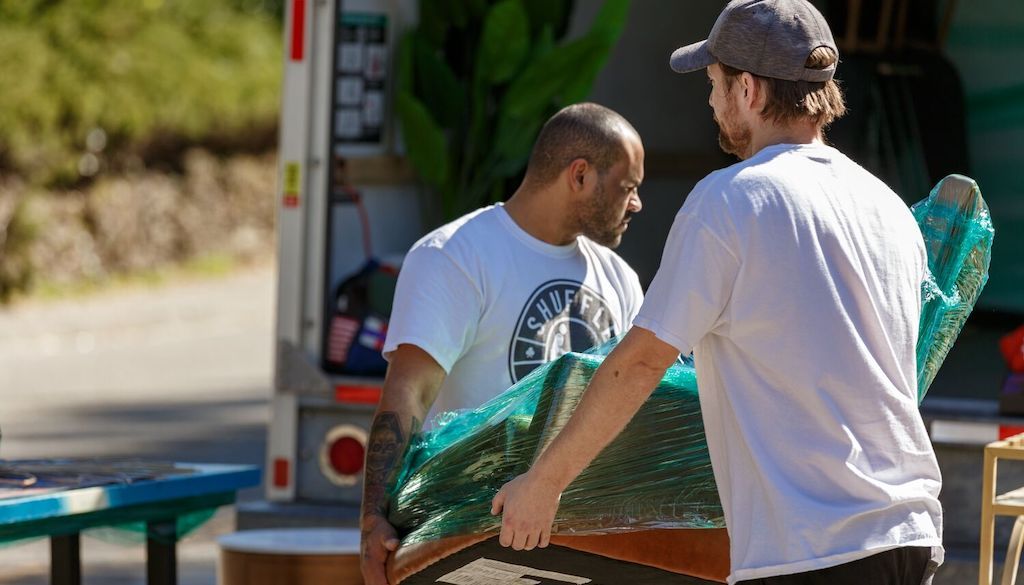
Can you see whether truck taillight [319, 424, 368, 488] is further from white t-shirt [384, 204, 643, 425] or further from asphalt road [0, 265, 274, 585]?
white t-shirt [384, 204, 643, 425]

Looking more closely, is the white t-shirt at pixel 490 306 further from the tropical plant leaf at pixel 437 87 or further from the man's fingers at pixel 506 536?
the tropical plant leaf at pixel 437 87

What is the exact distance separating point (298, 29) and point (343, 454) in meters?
1.18

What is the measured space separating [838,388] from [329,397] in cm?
246

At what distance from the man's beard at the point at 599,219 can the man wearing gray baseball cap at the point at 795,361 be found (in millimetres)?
980

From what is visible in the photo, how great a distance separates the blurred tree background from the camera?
16.4 metres

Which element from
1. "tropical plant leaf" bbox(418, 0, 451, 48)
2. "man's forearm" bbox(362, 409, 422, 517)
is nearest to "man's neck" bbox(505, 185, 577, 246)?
"man's forearm" bbox(362, 409, 422, 517)

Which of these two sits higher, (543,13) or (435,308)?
(543,13)

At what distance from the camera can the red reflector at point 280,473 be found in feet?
14.7

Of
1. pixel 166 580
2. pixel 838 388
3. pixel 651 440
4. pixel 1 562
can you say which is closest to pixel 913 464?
pixel 838 388

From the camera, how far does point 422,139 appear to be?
484cm

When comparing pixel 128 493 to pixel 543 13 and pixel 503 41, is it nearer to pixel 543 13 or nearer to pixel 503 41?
pixel 503 41

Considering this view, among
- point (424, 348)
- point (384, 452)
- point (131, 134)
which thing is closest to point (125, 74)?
point (131, 134)

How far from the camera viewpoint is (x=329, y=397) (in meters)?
4.44

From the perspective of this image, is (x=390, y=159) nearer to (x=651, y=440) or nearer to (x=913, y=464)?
(x=651, y=440)
